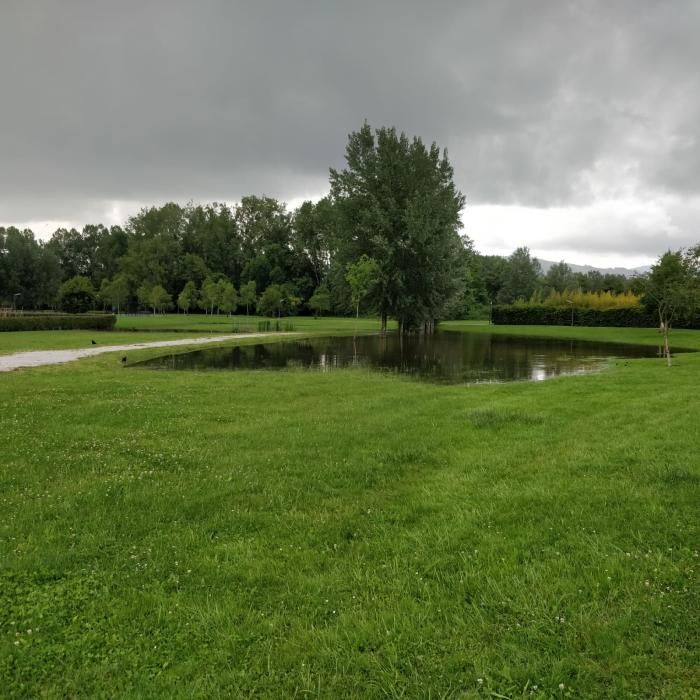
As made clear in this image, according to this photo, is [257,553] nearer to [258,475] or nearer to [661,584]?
[258,475]

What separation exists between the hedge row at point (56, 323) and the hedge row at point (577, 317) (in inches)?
1829

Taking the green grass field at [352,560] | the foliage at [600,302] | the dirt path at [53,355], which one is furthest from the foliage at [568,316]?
the green grass field at [352,560]

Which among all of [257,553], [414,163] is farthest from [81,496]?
[414,163]

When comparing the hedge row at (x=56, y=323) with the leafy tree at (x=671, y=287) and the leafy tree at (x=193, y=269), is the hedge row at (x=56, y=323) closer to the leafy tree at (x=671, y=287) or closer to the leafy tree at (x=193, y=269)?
the leafy tree at (x=193, y=269)

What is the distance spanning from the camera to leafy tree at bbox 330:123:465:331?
38062mm

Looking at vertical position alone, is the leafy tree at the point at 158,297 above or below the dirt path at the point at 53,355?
above

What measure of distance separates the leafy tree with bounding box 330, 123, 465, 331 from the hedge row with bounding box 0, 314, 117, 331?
77.5 feet

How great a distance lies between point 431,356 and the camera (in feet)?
87.6

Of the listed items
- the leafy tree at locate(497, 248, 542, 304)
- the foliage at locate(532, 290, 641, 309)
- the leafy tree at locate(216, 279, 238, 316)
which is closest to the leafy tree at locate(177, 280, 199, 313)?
the leafy tree at locate(216, 279, 238, 316)

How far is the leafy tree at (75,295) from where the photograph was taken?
6706 centimetres

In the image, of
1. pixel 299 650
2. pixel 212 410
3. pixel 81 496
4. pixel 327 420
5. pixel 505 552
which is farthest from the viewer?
pixel 212 410

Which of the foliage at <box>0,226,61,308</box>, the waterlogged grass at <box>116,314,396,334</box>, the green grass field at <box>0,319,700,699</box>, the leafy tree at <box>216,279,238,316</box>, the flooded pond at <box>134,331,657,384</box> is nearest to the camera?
the green grass field at <box>0,319,700,699</box>

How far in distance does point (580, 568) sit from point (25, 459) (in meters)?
7.42

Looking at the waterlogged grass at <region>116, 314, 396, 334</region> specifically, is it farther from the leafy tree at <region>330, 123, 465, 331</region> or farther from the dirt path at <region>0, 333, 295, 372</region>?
the dirt path at <region>0, 333, 295, 372</region>
